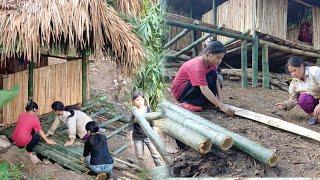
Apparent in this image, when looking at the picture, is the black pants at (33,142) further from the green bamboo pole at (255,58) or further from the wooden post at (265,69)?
the wooden post at (265,69)

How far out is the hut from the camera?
588cm

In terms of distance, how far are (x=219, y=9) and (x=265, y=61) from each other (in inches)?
77.2

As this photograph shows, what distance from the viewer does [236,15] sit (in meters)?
9.62

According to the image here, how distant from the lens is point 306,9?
11.7 m

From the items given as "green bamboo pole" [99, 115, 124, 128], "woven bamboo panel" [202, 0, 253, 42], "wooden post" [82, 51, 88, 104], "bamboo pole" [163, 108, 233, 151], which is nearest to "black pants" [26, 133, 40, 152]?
"green bamboo pole" [99, 115, 124, 128]

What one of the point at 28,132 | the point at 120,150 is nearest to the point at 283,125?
the point at 28,132

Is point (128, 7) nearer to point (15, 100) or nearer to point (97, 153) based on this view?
point (15, 100)

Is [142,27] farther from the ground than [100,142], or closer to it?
farther from the ground

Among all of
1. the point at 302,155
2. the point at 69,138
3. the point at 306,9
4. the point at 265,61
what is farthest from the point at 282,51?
the point at 302,155

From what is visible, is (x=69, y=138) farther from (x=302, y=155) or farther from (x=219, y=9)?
(x=219, y=9)

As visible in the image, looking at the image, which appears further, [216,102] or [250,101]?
[250,101]

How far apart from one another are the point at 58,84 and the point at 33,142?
1970 millimetres

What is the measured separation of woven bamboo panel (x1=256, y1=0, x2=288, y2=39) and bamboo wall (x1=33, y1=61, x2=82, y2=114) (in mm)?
3882

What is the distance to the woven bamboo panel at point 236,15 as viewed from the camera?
30.8 feet
